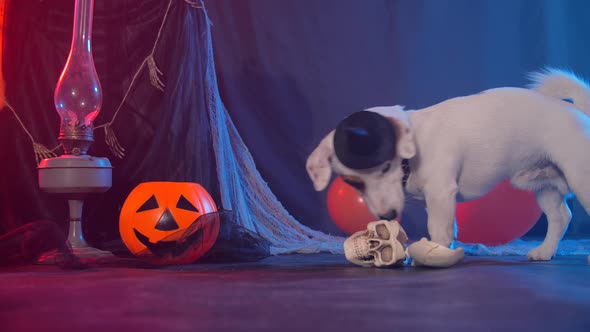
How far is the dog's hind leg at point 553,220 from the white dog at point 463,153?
7cm

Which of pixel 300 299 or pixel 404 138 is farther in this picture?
pixel 404 138

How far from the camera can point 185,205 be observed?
8.40 feet

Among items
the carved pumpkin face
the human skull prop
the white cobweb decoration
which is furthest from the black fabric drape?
the human skull prop

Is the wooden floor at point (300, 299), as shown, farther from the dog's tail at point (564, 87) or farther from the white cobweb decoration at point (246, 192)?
the white cobweb decoration at point (246, 192)

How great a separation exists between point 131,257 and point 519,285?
163 centimetres

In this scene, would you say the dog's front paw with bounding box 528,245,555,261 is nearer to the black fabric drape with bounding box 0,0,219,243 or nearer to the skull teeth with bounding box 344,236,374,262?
the skull teeth with bounding box 344,236,374,262

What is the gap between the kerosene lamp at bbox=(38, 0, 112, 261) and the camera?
8.77 ft

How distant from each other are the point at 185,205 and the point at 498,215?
1606 mm

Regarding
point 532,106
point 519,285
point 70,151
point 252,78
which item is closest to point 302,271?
point 519,285

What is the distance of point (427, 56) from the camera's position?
3.87m

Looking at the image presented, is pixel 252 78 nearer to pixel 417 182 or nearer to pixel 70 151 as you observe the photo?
pixel 70 151

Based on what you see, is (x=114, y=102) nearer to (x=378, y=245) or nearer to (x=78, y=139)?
(x=78, y=139)

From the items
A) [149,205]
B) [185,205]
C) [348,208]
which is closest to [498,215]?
[348,208]

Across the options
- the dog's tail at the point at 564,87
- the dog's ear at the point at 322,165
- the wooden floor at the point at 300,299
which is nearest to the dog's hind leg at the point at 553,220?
the wooden floor at the point at 300,299
